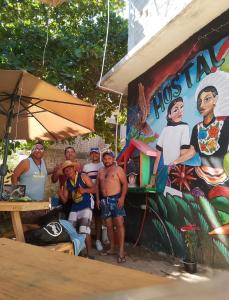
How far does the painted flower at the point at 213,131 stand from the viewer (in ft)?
16.5

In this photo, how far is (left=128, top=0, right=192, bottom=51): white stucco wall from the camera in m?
6.09

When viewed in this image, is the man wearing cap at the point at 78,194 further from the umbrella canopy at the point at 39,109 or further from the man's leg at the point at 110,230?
the umbrella canopy at the point at 39,109

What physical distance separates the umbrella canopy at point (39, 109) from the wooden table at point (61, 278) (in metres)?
3.51

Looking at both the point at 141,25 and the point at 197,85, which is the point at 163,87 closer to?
the point at 197,85

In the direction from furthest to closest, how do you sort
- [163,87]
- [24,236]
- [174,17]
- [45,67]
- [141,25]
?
[45,67]
[141,25]
[163,87]
[174,17]
[24,236]

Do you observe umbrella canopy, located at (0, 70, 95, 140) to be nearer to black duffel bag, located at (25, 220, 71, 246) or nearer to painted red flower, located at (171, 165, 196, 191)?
painted red flower, located at (171, 165, 196, 191)

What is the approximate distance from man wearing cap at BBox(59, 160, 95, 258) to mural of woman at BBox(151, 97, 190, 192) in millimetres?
1387

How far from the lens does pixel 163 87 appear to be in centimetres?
651

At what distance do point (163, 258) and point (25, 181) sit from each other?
2.75 m

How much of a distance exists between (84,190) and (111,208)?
0.65 meters

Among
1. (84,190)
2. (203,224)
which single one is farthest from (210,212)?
(84,190)

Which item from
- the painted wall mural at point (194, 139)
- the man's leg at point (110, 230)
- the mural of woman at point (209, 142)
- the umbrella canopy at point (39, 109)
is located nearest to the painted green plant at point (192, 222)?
the painted wall mural at point (194, 139)

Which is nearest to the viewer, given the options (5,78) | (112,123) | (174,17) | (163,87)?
(5,78)

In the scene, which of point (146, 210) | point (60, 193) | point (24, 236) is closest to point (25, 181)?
point (60, 193)
